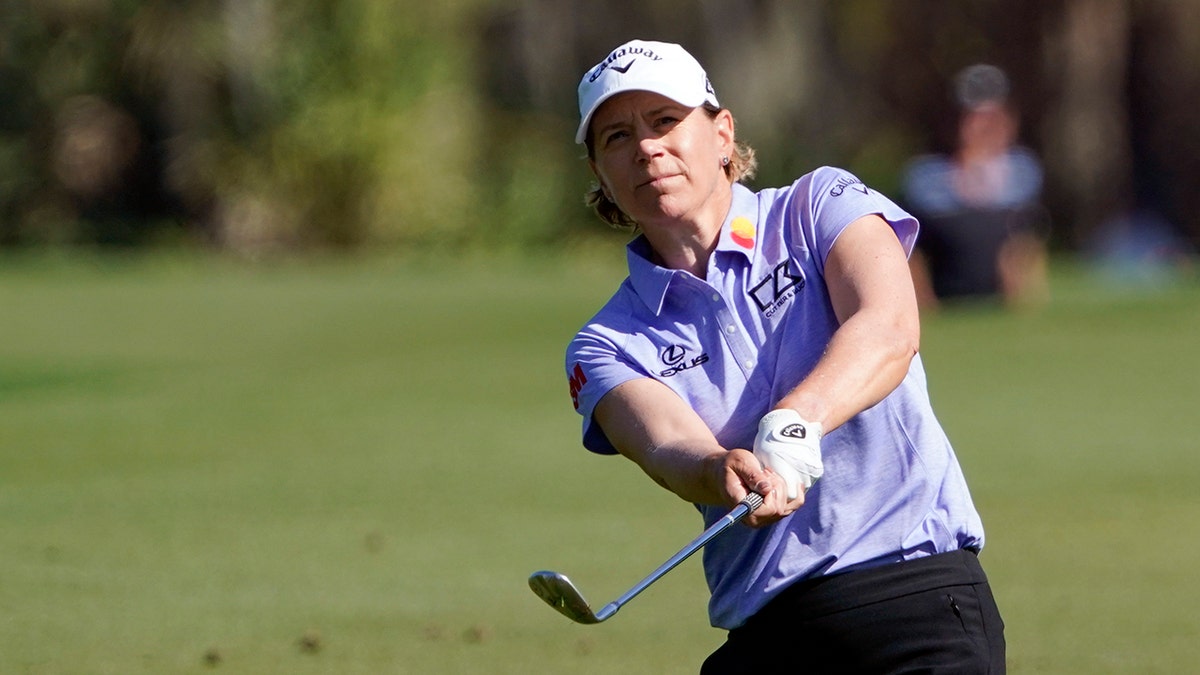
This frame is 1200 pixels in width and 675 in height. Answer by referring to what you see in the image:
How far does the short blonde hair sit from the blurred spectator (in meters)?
8.96

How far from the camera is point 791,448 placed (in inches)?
139

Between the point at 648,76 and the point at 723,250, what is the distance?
39cm

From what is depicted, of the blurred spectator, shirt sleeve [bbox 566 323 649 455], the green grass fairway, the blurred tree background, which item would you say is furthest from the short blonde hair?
the blurred tree background

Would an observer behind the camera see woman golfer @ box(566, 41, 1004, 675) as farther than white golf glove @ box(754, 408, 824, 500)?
Yes

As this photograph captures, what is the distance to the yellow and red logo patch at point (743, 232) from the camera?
13.1 ft

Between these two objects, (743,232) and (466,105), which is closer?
(743,232)

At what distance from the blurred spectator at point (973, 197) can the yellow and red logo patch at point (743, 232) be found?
9361 millimetres

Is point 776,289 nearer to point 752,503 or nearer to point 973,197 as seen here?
point 752,503

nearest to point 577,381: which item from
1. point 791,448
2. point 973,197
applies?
point 791,448

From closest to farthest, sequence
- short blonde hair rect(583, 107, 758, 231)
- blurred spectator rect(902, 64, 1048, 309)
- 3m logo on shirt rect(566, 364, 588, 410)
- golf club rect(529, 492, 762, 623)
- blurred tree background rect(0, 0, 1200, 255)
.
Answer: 1. golf club rect(529, 492, 762, 623)
2. 3m logo on shirt rect(566, 364, 588, 410)
3. short blonde hair rect(583, 107, 758, 231)
4. blurred spectator rect(902, 64, 1048, 309)
5. blurred tree background rect(0, 0, 1200, 255)

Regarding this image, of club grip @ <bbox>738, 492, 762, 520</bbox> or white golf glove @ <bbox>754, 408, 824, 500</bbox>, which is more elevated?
white golf glove @ <bbox>754, 408, 824, 500</bbox>

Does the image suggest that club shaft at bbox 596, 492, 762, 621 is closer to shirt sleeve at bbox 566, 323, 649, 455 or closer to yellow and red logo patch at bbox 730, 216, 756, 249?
shirt sleeve at bbox 566, 323, 649, 455

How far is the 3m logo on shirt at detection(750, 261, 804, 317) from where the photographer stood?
3.91m

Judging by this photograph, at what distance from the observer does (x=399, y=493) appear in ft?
31.3
